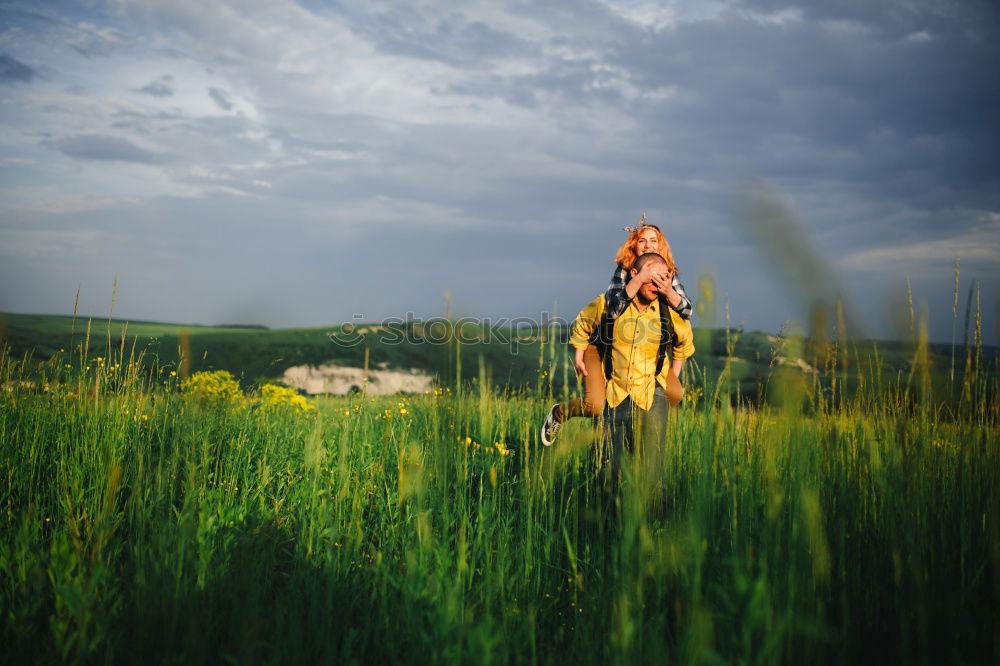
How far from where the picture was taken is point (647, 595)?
2047 mm

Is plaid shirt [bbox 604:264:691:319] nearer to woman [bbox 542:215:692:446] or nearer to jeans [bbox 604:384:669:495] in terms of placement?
woman [bbox 542:215:692:446]

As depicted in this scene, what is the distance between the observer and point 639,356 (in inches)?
143

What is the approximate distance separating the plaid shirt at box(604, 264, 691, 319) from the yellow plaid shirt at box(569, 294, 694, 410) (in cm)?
4

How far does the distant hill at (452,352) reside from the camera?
230 cm

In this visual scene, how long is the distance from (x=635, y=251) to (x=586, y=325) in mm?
601

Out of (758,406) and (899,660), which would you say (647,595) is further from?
(758,406)

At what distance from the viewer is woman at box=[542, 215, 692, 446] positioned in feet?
11.9

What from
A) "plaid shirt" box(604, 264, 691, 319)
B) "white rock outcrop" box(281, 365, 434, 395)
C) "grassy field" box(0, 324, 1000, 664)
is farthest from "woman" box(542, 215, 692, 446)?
"white rock outcrop" box(281, 365, 434, 395)

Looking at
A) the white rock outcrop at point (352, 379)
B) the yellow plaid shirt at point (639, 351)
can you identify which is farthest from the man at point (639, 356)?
the white rock outcrop at point (352, 379)

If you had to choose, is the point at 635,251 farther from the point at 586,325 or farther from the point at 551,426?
the point at 551,426

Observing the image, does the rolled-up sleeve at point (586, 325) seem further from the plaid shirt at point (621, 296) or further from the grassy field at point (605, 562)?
the grassy field at point (605, 562)

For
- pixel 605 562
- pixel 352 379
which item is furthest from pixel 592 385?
pixel 352 379

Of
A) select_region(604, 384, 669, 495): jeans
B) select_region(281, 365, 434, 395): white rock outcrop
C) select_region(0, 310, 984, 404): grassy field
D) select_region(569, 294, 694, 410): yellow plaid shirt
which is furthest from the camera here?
select_region(281, 365, 434, 395): white rock outcrop

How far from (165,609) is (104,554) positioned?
728 mm
